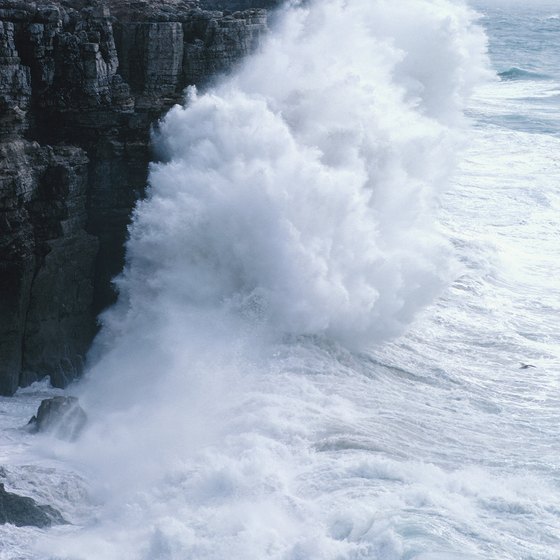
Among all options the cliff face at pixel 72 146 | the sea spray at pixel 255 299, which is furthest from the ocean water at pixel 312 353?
the cliff face at pixel 72 146

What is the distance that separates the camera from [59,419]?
44.8ft

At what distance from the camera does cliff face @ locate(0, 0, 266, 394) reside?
14703mm

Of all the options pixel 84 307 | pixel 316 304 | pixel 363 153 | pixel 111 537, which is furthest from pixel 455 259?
pixel 111 537

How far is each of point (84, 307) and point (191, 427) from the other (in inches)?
138

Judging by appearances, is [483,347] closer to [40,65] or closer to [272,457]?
[272,457]

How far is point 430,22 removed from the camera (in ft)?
94.9

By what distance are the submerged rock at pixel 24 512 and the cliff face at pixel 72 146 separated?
366 cm

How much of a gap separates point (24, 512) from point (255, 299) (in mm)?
5662

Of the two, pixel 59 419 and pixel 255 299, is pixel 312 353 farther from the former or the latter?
pixel 59 419

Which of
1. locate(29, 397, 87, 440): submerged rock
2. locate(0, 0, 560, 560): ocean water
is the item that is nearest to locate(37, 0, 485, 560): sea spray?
locate(0, 0, 560, 560): ocean water

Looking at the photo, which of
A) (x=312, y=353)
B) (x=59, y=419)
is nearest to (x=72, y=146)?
(x=59, y=419)

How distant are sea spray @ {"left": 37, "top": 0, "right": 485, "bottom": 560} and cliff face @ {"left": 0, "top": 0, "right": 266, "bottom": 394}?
1.26 ft

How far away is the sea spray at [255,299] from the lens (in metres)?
11.5

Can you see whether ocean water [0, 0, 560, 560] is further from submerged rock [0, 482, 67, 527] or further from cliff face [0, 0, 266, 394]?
cliff face [0, 0, 266, 394]
